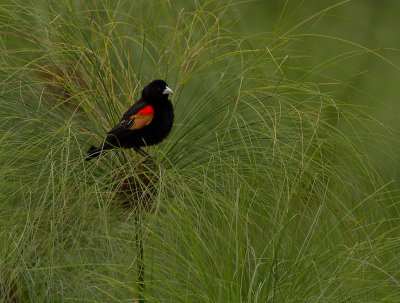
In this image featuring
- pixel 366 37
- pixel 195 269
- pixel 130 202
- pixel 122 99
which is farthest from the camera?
pixel 366 37

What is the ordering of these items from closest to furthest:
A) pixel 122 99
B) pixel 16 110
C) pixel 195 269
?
pixel 195 269
pixel 16 110
pixel 122 99

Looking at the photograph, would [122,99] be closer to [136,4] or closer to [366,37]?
[136,4]

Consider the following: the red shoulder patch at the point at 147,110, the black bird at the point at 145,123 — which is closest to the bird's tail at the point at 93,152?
the black bird at the point at 145,123

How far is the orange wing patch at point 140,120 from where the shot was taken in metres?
1.97

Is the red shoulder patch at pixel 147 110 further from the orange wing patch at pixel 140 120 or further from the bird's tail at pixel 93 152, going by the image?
the bird's tail at pixel 93 152

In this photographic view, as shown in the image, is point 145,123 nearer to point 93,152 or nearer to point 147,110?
point 147,110

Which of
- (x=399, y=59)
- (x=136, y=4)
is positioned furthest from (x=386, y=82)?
(x=136, y=4)

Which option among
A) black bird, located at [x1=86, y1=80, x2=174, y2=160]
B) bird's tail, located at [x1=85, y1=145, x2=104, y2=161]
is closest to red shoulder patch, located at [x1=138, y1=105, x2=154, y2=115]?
black bird, located at [x1=86, y1=80, x2=174, y2=160]

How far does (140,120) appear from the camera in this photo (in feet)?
6.63

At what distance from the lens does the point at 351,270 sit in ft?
5.88

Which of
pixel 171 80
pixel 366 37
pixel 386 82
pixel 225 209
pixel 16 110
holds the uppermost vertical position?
pixel 16 110

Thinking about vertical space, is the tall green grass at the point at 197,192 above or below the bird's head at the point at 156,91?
below

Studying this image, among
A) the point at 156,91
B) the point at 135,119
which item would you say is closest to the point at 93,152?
the point at 135,119

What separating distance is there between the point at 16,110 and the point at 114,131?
302mm
